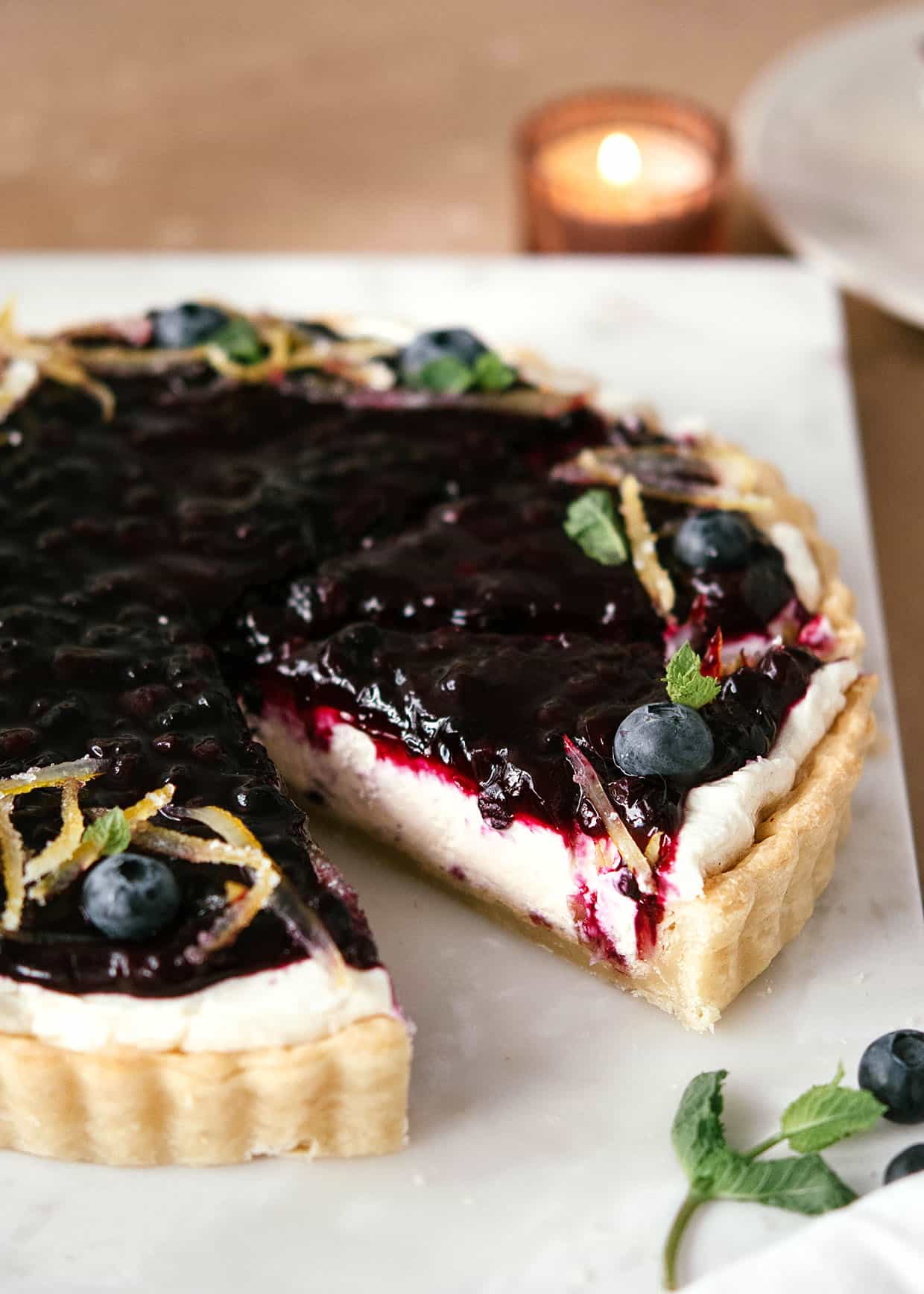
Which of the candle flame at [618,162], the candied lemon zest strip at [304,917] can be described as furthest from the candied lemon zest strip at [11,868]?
the candle flame at [618,162]

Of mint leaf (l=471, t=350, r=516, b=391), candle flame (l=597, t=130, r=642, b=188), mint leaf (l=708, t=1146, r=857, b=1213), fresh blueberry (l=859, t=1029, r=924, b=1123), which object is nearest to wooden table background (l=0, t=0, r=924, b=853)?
candle flame (l=597, t=130, r=642, b=188)

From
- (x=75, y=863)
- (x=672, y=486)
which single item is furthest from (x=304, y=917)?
(x=672, y=486)

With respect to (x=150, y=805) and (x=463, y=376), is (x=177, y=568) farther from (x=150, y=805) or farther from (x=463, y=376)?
(x=463, y=376)

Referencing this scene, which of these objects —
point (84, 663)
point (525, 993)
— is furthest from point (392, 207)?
point (525, 993)

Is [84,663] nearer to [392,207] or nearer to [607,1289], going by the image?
[607,1289]

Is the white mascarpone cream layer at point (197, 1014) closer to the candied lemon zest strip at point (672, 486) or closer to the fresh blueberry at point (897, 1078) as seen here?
the fresh blueberry at point (897, 1078)

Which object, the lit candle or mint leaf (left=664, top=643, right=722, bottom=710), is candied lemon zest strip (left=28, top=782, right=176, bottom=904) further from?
the lit candle
